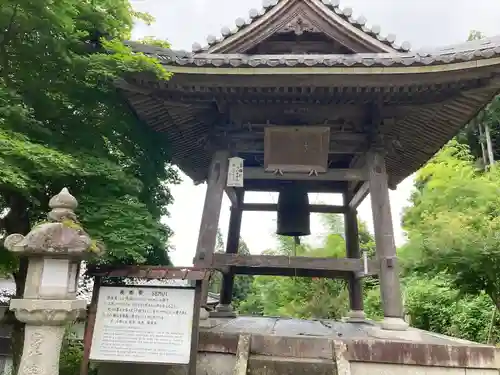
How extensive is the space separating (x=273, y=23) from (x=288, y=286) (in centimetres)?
1303

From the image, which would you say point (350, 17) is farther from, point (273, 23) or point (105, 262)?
point (105, 262)

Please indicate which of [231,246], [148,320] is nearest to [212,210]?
[148,320]

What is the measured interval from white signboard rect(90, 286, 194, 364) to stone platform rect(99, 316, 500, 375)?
75cm

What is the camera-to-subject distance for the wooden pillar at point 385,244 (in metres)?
5.77

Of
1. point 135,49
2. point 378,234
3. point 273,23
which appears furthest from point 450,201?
point 135,49

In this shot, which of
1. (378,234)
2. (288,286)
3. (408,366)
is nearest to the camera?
(408,366)

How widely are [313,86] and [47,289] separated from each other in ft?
13.5

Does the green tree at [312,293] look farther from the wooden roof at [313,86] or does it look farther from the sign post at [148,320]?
the sign post at [148,320]

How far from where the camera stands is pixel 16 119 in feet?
15.1

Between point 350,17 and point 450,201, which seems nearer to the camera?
point 350,17

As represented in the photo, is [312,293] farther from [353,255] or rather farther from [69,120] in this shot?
[69,120]

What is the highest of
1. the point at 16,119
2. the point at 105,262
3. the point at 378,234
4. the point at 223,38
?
the point at 223,38

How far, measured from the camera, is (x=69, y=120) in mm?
5672

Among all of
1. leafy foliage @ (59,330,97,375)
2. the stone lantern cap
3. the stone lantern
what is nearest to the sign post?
the stone lantern
